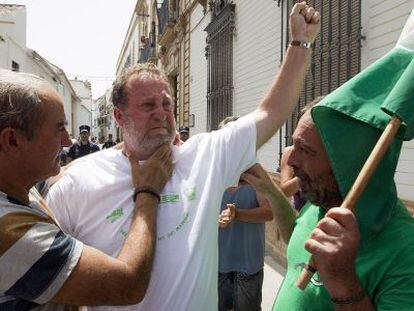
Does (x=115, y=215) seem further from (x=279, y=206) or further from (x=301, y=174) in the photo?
(x=279, y=206)

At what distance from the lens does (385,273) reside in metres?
1.40

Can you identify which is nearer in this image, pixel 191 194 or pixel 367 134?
pixel 367 134

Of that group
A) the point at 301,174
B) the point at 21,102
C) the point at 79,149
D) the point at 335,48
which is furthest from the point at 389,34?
the point at 79,149

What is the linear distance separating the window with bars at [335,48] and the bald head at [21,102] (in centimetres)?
398

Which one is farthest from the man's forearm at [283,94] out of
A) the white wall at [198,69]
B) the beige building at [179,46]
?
the beige building at [179,46]

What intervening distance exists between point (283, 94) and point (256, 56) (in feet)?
19.1

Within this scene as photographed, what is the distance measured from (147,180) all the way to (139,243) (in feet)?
1.07

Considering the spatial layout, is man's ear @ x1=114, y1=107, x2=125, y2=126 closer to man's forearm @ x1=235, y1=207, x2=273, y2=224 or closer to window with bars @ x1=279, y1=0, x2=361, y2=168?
man's forearm @ x1=235, y1=207, x2=273, y2=224

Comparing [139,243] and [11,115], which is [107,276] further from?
[11,115]

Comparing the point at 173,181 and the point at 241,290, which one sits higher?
the point at 173,181

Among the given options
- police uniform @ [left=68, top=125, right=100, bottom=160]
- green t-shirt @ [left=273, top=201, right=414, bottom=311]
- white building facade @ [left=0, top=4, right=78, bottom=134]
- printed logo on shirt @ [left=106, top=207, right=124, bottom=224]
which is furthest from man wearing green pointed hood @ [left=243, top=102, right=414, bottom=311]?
white building facade @ [left=0, top=4, right=78, bottom=134]

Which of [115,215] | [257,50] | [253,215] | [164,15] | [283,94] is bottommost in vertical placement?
[253,215]

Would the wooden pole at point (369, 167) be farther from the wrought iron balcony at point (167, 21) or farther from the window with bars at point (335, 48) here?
the wrought iron balcony at point (167, 21)

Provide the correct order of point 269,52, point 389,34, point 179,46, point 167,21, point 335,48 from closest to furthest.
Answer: point 389,34 < point 335,48 < point 269,52 < point 179,46 < point 167,21
